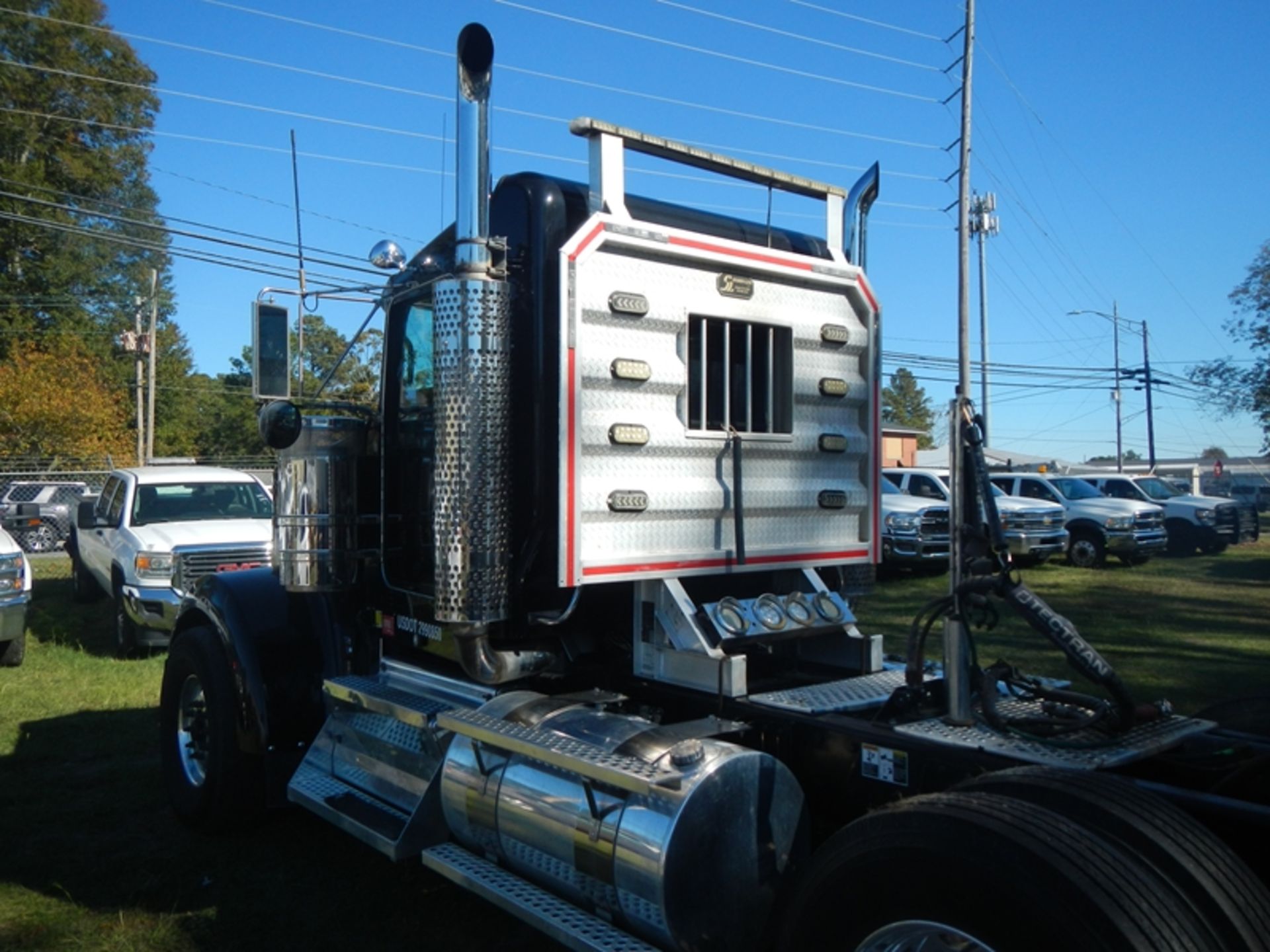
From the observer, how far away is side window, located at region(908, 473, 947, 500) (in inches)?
811

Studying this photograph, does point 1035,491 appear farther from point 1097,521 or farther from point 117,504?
point 117,504

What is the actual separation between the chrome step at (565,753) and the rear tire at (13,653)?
7919mm

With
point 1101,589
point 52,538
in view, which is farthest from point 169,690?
point 52,538

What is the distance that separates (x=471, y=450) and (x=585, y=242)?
0.88 meters

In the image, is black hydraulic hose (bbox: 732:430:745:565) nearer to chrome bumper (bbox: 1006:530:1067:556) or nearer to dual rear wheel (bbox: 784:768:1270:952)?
dual rear wheel (bbox: 784:768:1270:952)

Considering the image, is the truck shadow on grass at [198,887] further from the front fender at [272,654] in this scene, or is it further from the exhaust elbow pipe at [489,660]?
the exhaust elbow pipe at [489,660]

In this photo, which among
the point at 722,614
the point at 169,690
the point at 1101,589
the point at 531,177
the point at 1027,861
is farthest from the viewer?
the point at 1101,589

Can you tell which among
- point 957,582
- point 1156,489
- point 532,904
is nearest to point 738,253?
point 957,582

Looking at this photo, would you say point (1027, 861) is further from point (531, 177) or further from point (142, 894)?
point (142, 894)

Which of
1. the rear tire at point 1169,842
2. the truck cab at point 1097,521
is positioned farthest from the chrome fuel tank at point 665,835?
the truck cab at point 1097,521

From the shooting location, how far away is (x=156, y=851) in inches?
207

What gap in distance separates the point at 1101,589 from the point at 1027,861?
15677 mm

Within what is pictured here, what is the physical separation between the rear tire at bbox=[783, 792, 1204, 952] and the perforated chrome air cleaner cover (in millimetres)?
1722

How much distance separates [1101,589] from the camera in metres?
16.5
